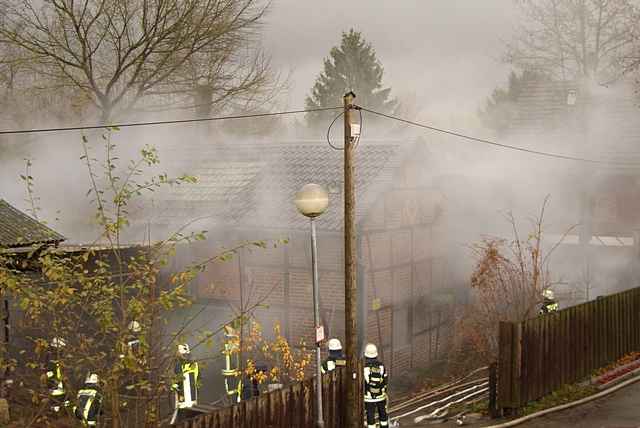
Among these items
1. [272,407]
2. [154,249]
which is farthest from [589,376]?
[154,249]

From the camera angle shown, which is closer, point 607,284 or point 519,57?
point 607,284

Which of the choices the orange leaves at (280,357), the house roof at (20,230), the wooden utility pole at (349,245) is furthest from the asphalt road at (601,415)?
the house roof at (20,230)

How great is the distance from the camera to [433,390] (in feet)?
45.8

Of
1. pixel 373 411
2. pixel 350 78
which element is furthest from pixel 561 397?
pixel 350 78

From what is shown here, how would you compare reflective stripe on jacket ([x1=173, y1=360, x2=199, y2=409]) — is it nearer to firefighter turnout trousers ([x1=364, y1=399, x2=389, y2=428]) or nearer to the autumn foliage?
firefighter turnout trousers ([x1=364, y1=399, x2=389, y2=428])

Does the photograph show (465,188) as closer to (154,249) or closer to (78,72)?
(154,249)

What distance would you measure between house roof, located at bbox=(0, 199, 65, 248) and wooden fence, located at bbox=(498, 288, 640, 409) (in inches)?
256

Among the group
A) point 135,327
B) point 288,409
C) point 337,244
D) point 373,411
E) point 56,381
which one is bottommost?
point 373,411

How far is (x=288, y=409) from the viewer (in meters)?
7.90

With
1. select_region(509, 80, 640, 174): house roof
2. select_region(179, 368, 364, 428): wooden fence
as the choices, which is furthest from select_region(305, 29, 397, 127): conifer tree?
select_region(179, 368, 364, 428): wooden fence

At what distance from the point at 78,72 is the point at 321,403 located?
19.1 m

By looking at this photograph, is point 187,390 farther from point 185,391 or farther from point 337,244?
point 337,244

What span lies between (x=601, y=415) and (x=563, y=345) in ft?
4.48

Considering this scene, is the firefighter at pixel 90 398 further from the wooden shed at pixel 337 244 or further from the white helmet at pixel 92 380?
the wooden shed at pixel 337 244
